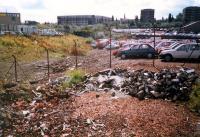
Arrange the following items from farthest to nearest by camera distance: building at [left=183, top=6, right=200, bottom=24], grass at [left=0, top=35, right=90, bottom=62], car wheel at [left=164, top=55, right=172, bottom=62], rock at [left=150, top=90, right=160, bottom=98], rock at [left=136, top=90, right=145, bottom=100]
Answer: building at [left=183, top=6, right=200, bottom=24]
grass at [left=0, top=35, right=90, bottom=62]
car wheel at [left=164, top=55, right=172, bottom=62]
rock at [left=150, top=90, right=160, bottom=98]
rock at [left=136, top=90, right=145, bottom=100]

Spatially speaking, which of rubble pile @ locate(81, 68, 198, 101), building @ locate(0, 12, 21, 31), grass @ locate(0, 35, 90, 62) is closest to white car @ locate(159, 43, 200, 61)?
rubble pile @ locate(81, 68, 198, 101)

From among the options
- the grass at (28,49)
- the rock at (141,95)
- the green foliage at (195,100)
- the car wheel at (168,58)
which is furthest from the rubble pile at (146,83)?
the grass at (28,49)

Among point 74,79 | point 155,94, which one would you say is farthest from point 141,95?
point 74,79

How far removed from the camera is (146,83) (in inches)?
666

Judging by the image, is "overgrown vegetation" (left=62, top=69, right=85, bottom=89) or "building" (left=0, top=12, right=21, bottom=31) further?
"building" (left=0, top=12, right=21, bottom=31)

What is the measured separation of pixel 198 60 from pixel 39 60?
49.9 ft

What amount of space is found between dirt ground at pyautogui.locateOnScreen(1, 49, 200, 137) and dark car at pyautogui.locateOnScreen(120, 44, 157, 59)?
14.0 m

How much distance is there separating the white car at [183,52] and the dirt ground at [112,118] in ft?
36.8

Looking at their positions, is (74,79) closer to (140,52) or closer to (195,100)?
(195,100)

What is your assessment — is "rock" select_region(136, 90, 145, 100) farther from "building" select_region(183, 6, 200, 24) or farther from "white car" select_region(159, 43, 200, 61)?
"building" select_region(183, 6, 200, 24)

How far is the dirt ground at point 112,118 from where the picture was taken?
11.7m

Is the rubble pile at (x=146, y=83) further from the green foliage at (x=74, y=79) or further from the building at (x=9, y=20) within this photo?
the building at (x=9, y=20)

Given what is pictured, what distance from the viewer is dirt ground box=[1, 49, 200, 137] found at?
38.4 feet

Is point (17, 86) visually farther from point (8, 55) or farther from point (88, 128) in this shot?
point (8, 55)
